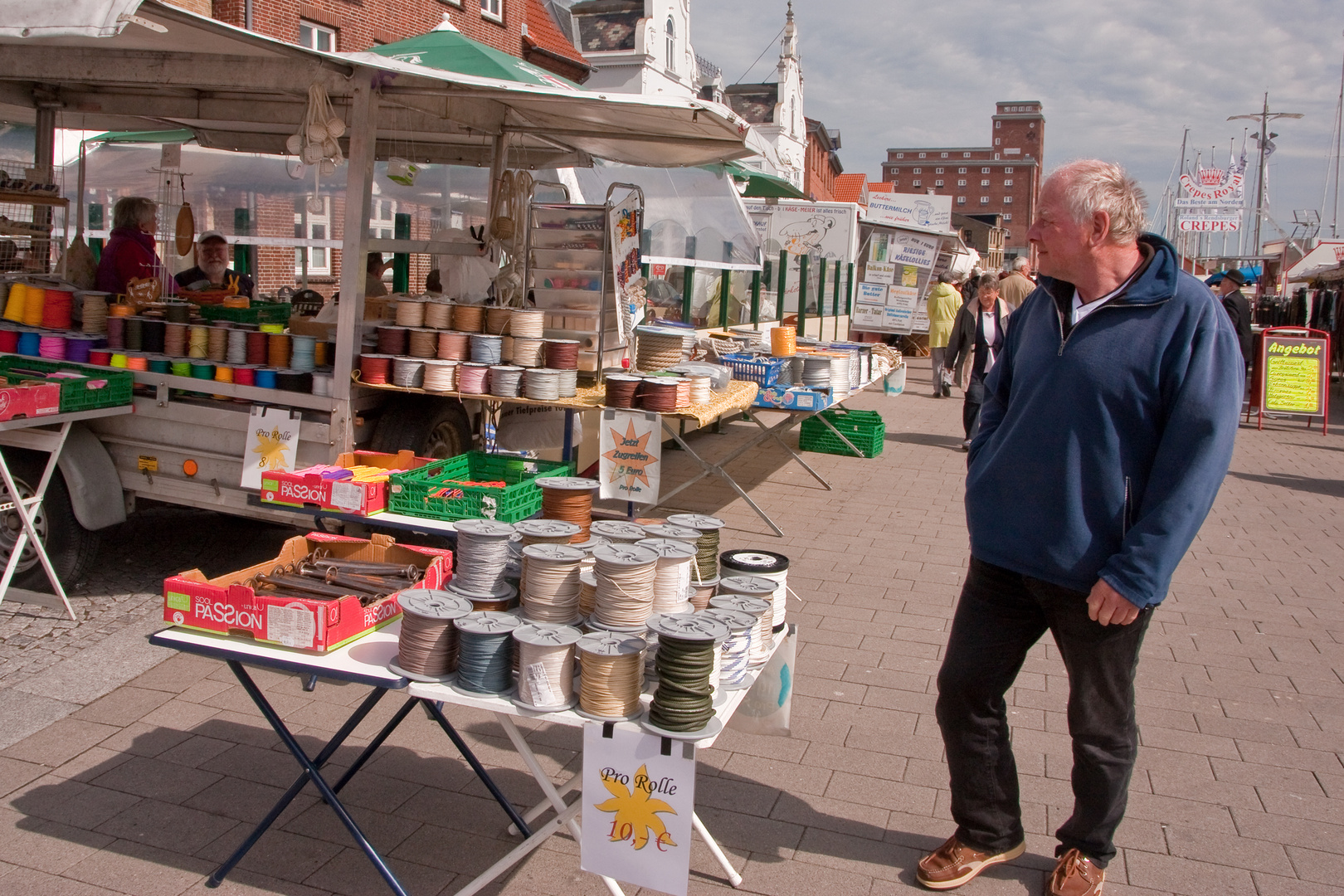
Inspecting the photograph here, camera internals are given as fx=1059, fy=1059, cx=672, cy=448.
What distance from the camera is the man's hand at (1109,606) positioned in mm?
2680

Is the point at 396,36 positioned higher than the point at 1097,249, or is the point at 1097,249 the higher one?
the point at 396,36

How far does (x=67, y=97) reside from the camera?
23.8 ft

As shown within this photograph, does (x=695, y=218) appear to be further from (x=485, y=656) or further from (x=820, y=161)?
(x=820, y=161)

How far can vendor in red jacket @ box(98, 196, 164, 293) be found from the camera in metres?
7.04

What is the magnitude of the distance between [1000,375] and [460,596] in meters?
1.72

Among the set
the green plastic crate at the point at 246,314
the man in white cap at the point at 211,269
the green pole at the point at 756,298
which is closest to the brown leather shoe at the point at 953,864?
the green plastic crate at the point at 246,314

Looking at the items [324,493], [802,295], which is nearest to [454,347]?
[324,493]

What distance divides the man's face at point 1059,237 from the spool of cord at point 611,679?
4.83ft

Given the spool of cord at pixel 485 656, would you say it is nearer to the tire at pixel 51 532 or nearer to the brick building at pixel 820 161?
the tire at pixel 51 532

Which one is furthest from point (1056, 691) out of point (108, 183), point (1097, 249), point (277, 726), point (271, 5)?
point (271, 5)

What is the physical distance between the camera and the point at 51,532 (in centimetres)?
550

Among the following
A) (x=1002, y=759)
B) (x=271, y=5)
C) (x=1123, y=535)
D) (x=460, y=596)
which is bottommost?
(x=1002, y=759)

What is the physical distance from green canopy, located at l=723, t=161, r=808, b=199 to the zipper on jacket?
28.4ft

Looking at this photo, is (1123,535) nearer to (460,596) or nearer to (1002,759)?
(1002,759)
